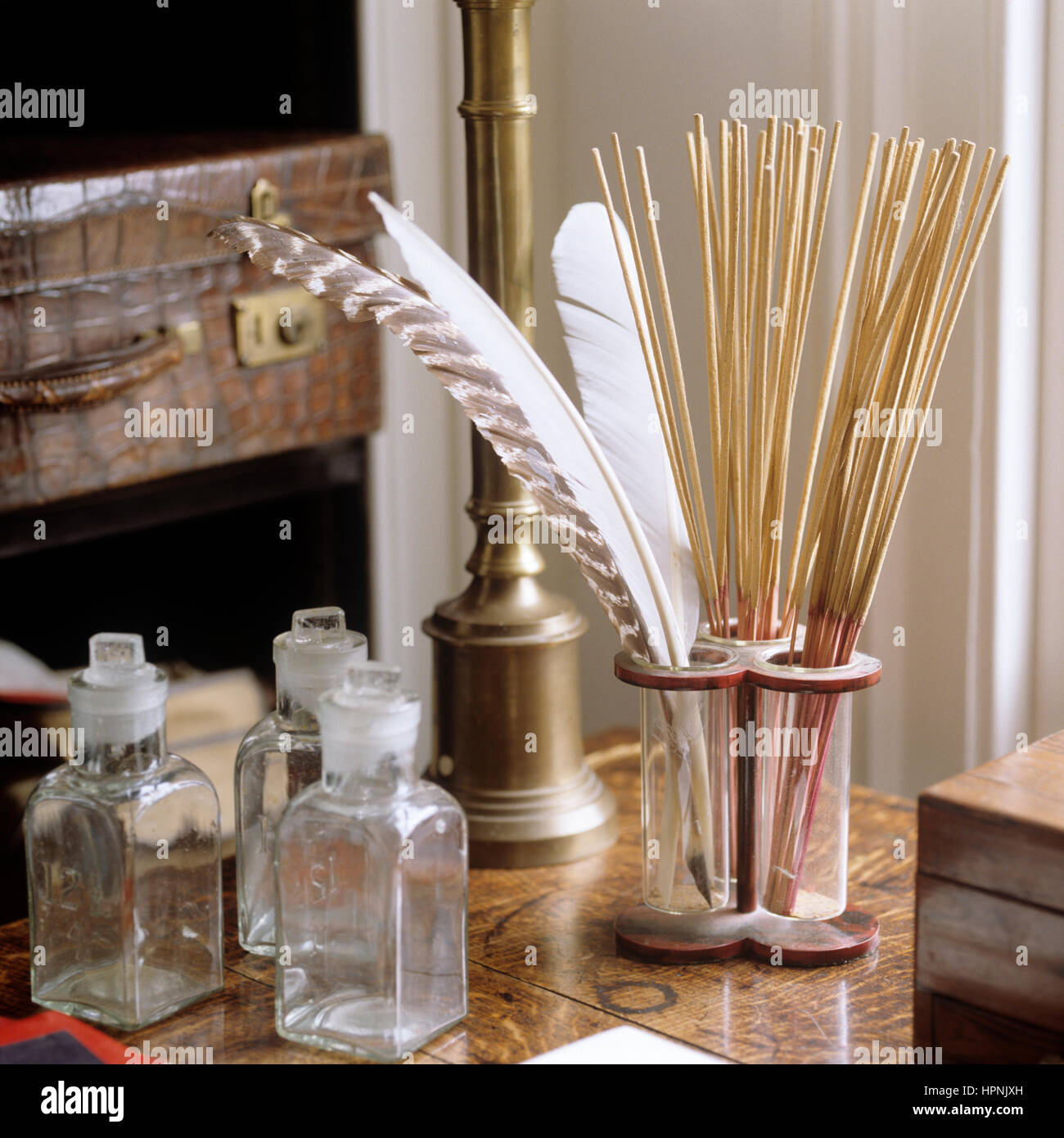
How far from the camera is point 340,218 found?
1127mm

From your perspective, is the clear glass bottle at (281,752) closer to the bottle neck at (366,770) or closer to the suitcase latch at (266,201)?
the bottle neck at (366,770)

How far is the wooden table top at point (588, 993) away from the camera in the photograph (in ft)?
2.36

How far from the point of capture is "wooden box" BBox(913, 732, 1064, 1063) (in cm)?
62

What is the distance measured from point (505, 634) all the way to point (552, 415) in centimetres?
23

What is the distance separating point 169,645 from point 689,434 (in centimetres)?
58

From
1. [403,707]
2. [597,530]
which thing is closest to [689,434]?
[597,530]

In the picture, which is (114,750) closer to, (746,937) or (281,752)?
(281,752)

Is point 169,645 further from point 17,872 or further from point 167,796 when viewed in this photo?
point 167,796

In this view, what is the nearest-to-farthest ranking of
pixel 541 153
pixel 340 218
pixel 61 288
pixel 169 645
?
pixel 61 288 < pixel 340 218 < pixel 169 645 < pixel 541 153

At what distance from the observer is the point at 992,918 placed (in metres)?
0.64

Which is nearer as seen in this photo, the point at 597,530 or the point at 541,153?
the point at 597,530

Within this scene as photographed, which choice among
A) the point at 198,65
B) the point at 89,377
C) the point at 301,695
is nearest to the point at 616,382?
the point at 301,695

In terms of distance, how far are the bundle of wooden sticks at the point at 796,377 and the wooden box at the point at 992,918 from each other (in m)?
0.13

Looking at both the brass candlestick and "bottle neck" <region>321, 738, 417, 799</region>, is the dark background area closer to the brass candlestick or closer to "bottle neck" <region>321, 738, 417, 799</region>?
the brass candlestick
